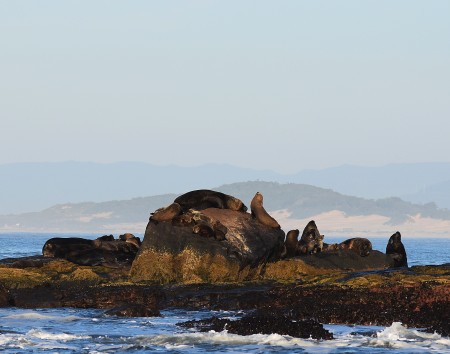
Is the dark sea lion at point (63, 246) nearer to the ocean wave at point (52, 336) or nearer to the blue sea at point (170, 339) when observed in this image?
the blue sea at point (170, 339)

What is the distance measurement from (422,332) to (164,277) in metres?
12.6

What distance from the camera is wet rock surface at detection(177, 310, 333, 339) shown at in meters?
25.2

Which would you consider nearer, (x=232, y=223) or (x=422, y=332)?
(x=422, y=332)

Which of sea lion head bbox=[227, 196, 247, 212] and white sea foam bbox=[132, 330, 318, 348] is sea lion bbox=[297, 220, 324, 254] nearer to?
sea lion head bbox=[227, 196, 247, 212]

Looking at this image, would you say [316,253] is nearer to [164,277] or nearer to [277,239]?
[277,239]

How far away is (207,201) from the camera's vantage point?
39312 millimetres

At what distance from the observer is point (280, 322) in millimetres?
26234

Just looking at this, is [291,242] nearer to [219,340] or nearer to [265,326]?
[265,326]

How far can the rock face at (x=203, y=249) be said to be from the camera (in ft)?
118

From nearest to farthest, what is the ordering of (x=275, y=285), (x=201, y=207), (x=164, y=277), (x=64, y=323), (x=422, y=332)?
(x=422, y=332) < (x=64, y=323) < (x=275, y=285) < (x=164, y=277) < (x=201, y=207)

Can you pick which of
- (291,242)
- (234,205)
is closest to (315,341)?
(234,205)

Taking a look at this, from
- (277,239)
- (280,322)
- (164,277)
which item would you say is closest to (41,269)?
(164,277)

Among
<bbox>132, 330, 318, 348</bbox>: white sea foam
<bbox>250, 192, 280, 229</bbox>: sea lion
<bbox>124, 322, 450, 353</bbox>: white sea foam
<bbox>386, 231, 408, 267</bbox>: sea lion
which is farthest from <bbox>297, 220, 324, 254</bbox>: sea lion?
<bbox>132, 330, 318, 348</bbox>: white sea foam

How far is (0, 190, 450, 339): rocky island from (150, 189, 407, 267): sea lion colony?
0.04 m
